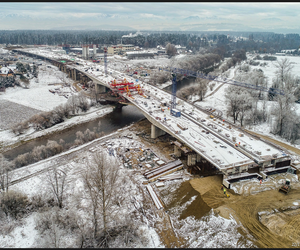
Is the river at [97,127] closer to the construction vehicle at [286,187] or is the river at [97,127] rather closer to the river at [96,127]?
the river at [96,127]

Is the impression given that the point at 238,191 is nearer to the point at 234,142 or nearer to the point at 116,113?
the point at 234,142

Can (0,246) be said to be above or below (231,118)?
below

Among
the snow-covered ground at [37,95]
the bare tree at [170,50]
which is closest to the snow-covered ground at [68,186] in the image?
the snow-covered ground at [37,95]

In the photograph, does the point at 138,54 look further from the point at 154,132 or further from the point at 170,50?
the point at 154,132

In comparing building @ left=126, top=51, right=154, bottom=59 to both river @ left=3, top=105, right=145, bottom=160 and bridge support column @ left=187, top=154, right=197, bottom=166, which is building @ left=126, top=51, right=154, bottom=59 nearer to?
river @ left=3, top=105, right=145, bottom=160

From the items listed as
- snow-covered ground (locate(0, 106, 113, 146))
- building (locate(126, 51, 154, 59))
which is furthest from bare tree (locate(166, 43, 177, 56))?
snow-covered ground (locate(0, 106, 113, 146))

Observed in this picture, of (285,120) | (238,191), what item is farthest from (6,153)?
(285,120)
